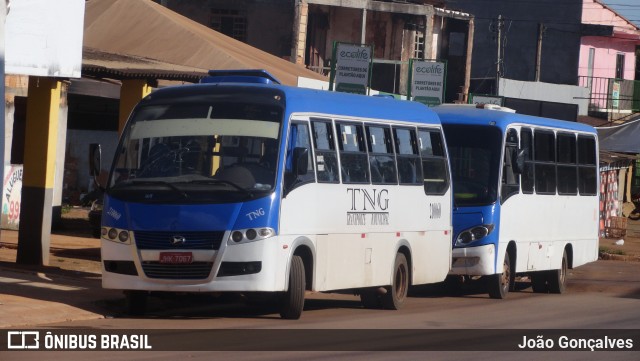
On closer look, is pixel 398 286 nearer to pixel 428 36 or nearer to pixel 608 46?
pixel 428 36

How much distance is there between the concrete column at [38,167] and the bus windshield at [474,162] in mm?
6439

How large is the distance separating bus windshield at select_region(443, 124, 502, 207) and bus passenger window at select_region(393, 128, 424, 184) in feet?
6.97

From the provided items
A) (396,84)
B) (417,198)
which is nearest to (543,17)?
(396,84)

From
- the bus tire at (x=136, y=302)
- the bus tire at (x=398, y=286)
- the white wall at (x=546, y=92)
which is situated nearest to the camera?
the bus tire at (x=136, y=302)

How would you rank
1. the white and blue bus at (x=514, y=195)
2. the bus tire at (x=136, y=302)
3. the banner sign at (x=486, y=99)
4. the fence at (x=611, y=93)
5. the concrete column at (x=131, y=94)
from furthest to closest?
the fence at (x=611, y=93)
the banner sign at (x=486, y=99)
the concrete column at (x=131, y=94)
the white and blue bus at (x=514, y=195)
the bus tire at (x=136, y=302)

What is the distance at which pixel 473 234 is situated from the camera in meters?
19.4

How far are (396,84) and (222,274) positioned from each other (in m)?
33.2

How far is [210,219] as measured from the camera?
45.1 feet

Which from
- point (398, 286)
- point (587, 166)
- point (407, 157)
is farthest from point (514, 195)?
point (587, 166)

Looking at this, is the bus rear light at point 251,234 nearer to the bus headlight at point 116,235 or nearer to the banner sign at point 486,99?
the bus headlight at point 116,235

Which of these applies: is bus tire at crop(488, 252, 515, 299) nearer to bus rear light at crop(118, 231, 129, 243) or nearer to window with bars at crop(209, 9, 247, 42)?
bus rear light at crop(118, 231, 129, 243)

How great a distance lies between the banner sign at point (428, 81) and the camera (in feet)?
87.8

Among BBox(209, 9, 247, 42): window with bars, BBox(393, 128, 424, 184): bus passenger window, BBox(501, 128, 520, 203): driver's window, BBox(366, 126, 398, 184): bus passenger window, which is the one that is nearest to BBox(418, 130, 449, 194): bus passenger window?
BBox(393, 128, 424, 184): bus passenger window

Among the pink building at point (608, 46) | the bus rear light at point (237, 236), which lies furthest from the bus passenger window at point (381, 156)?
the pink building at point (608, 46)
